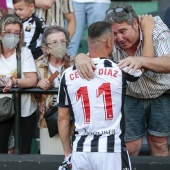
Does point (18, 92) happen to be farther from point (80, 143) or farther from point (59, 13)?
point (59, 13)

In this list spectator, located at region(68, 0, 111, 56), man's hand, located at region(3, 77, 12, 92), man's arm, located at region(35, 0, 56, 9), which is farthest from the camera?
spectator, located at region(68, 0, 111, 56)

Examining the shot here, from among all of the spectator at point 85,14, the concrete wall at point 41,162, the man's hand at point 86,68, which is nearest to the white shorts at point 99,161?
the man's hand at point 86,68

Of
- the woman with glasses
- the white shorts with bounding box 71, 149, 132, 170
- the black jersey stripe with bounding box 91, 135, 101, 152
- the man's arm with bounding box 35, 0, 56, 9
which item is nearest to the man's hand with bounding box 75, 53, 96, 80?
the black jersey stripe with bounding box 91, 135, 101, 152

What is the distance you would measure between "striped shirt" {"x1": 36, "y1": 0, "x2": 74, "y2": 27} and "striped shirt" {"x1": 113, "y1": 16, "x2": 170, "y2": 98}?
6.08ft

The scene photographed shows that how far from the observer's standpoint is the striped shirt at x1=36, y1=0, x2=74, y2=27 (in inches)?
287

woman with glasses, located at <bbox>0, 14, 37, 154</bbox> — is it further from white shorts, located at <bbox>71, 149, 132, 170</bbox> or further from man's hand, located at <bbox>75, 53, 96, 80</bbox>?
white shorts, located at <bbox>71, 149, 132, 170</bbox>

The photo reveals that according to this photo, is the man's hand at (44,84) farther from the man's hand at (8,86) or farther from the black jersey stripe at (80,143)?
the black jersey stripe at (80,143)

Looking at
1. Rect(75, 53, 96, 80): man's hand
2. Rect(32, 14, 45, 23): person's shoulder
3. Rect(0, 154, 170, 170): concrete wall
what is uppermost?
Rect(32, 14, 45, 23): person's shoulder

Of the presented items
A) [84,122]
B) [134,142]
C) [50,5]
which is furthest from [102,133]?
[50,5]

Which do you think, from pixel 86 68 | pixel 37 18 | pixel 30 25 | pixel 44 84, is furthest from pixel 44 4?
pixel 86 68

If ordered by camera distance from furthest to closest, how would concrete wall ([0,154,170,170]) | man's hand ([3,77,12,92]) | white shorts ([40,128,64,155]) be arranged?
white shorts ([40,128,64,155]) < concrete wall ([0,154,170,170]) < man's hand ([3,77,12,92])

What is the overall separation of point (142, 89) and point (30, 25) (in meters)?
1.85

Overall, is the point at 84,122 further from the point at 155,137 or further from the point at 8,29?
the point at 8,29

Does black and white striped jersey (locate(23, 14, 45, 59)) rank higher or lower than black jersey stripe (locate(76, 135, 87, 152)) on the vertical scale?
higher
